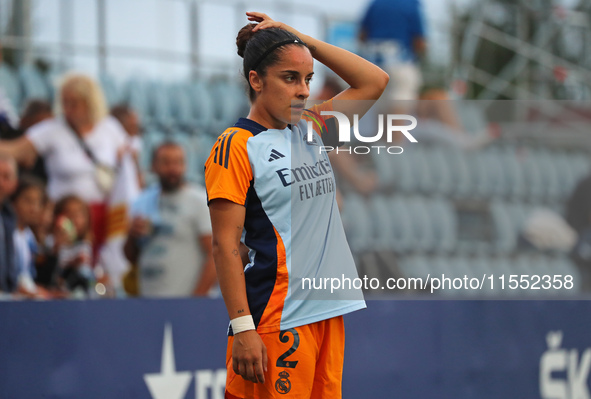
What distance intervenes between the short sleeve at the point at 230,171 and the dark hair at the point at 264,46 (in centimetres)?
25

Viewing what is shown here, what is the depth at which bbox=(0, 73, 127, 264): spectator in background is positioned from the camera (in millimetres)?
6012

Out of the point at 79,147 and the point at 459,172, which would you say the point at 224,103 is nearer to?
the point at 79,147

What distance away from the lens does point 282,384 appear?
106 inches

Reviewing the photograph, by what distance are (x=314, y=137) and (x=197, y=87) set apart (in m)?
5.71

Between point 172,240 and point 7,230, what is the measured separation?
1.18 meters

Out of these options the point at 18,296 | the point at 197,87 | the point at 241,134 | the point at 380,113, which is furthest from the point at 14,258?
the point at 197,87

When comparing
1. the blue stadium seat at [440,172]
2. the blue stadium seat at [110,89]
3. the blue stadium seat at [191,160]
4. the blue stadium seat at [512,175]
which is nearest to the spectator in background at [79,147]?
the blue stadium seat at [191,160]

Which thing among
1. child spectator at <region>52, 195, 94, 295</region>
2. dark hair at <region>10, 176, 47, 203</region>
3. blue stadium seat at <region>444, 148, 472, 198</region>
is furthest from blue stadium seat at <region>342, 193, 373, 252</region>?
dark hair at <region>10, 176, 47, 203</region>

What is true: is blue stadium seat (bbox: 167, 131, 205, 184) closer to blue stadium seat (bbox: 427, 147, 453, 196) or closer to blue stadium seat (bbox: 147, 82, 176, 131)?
blue stadium seat (bbox: 147, 82, 176, 131)

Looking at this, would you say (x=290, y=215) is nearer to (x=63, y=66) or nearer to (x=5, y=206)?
(x=5, y=206)

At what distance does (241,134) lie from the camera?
275 cm

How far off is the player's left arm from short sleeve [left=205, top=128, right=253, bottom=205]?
292cm

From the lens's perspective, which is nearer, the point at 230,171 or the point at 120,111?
the point at 230,171

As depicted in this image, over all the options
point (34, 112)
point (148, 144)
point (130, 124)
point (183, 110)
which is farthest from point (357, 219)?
point (183, 110)
